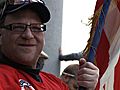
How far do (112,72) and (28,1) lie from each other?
0.75m

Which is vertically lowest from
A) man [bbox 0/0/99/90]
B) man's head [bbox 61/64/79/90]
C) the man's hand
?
man's head [bbox 61/64/79/90]

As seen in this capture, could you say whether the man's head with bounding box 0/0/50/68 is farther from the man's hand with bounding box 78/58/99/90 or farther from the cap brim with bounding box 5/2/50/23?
the man's hand with bounding box 78/58/99/90

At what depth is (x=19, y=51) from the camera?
2.47 meters

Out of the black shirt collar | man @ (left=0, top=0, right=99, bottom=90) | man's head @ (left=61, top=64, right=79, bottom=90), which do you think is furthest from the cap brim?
man's head @ (left=61, top=64, right=79, bottom=90)

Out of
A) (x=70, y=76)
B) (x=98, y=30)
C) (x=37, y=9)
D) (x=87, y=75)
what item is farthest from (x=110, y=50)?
(x=70, y=76)

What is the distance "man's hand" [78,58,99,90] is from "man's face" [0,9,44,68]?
11.3 inches

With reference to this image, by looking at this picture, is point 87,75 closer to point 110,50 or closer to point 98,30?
point 98,30

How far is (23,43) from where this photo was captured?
97.1 inches

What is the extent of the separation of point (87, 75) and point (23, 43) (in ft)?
1.32

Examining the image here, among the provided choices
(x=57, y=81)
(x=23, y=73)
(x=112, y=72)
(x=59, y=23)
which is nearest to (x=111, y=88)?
(x=112, y=72)

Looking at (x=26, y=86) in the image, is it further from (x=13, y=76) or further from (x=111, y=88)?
(x=111, y=88)

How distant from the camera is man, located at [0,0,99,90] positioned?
96.6 inches

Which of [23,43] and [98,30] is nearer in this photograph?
[23,43]

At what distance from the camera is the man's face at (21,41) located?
246cm
